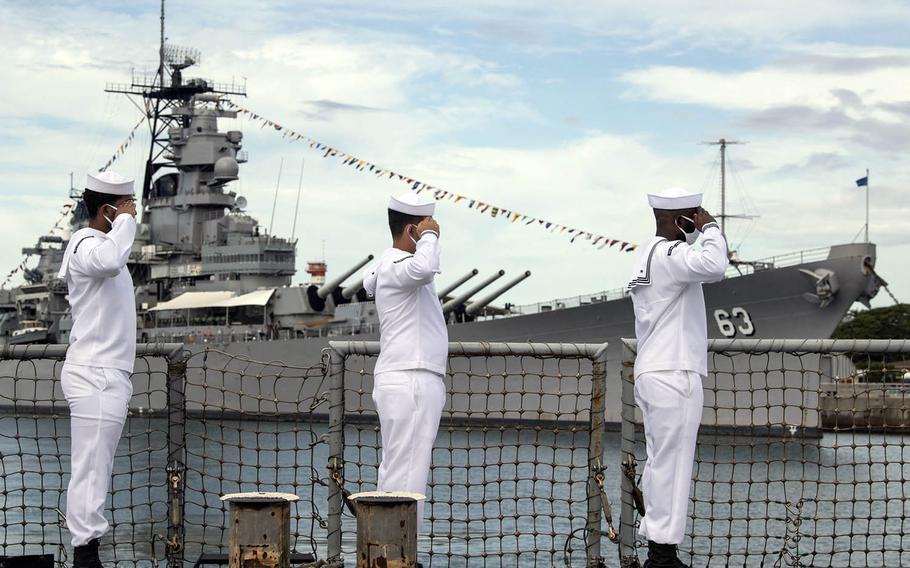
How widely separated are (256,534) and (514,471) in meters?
17.0

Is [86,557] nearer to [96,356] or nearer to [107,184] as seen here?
[96,356]

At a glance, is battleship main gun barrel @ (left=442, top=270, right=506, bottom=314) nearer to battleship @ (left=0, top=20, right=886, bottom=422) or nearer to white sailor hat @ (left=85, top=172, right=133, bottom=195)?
battleship @ (left=0, top=20, right=886, bottom=422)

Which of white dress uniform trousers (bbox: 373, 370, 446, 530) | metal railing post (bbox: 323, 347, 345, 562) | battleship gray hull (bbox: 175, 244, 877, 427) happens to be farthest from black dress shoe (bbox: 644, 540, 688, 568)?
Answer: battleship gray hull (bbox: 175, 244, 877, 427)

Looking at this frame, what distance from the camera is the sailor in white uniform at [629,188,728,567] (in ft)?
15.5

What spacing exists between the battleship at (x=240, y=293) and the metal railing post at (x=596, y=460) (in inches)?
850

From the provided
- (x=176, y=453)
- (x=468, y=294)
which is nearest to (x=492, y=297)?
(x=468, y=294)

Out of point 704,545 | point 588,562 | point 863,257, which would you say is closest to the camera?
point 588,562

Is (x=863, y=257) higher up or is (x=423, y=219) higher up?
(x=863, y=257)

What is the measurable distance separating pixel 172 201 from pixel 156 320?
4.27 metres

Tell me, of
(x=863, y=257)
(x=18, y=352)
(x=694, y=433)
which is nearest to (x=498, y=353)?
(x=694, y=433)

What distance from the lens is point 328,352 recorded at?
5.41 metres

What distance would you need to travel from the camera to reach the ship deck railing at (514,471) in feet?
17.3

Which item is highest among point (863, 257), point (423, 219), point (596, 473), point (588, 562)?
point (863, 257)

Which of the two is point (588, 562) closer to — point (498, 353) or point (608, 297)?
point (498, 353)
